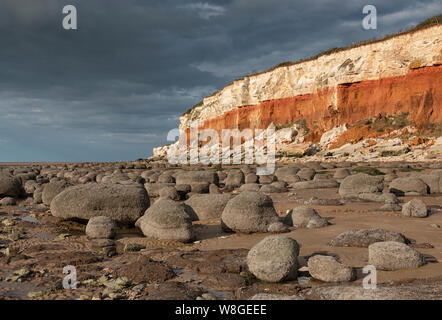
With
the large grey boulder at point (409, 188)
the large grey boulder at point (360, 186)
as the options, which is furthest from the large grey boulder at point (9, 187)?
the large grey boulder at point (409, 188)

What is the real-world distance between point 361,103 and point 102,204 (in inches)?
1365

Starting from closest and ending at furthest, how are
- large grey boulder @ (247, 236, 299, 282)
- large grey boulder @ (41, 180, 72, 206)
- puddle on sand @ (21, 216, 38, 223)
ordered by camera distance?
1. large grey boulder @ (247, 236, 299, 282)
2. puddle on sand @ (21, 216, 38, 223)
3. large grey boulder @ (41, 180, 72, 206)

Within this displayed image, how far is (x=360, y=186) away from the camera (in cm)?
1178

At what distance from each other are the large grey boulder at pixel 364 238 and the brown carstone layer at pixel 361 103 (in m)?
29.4

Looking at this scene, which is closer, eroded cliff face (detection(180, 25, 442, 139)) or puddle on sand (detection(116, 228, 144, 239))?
puddle on sand (detection(116, 228, 144, 239))

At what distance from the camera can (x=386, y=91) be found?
116 feet

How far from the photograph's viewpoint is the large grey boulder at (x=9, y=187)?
13.6 m

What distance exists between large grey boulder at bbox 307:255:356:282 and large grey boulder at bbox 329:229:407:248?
1486 millimetres

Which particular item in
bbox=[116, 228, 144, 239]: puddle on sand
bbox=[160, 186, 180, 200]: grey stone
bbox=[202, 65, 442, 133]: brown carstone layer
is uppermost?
bbox=[202, 65, 442, 133]: brown carstone layer

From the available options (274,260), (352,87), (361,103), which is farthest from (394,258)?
(352,87)

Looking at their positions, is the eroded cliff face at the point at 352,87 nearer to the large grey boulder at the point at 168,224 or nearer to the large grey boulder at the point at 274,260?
the large grey boulder at the point at 168,224

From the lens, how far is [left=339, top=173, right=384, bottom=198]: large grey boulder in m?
11.6

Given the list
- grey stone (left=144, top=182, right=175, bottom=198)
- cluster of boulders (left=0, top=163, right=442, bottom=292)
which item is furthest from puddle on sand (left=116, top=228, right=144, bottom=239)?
grey stone (left=144, top=182, right=175, bottom=198)

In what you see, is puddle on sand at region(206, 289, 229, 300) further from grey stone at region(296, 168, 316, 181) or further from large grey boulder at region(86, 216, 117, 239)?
grey stone at region(296, 168, 316, 181)
